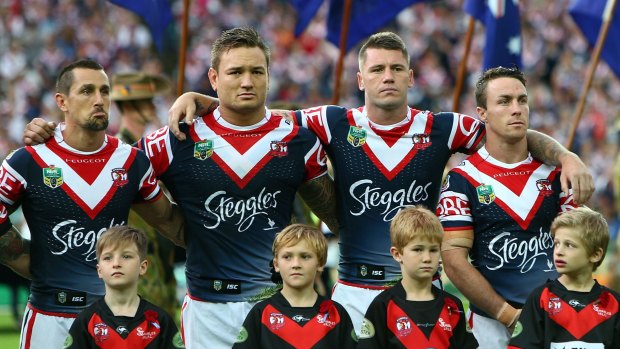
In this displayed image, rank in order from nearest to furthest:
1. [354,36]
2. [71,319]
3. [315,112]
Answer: [71,319], [315,112], [354,36]

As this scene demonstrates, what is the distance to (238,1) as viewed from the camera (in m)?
25.5

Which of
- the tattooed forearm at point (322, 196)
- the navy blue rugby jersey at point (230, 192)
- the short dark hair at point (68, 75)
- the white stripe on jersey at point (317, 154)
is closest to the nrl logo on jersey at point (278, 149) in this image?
the navy blue rugby jersey at point (230, 192)

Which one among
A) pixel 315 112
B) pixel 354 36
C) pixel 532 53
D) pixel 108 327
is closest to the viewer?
pixel 108 327

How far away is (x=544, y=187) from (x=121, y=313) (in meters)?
2.49

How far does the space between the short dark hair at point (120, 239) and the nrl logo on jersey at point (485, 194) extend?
1.91m

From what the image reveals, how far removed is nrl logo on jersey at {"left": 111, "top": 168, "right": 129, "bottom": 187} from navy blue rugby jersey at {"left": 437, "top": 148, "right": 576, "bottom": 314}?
5.90ft

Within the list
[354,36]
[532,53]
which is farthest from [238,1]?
[354,36]

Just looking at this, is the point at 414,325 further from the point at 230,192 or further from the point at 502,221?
the point at 230,192

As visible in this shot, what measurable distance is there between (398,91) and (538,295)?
1.43 meters

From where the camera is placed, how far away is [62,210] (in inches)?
263

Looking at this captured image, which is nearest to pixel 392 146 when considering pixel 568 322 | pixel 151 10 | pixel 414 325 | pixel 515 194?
pixel 515 194

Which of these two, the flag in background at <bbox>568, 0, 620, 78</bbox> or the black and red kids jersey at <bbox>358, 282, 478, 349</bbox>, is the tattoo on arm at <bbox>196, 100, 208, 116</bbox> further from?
the flag in background at <bbox>568, 0, 620, 78</bbox>

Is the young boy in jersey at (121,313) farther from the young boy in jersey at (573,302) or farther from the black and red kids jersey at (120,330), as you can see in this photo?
the young boy in jersey at (573,302)

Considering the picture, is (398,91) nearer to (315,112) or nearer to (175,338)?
(315,112)
